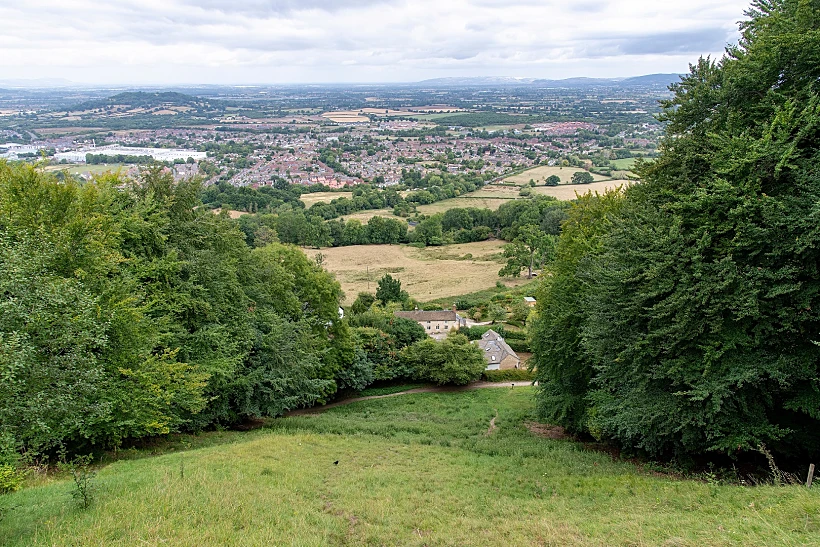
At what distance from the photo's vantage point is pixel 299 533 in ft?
25.4

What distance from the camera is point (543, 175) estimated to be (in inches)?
4326

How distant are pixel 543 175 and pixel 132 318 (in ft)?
351

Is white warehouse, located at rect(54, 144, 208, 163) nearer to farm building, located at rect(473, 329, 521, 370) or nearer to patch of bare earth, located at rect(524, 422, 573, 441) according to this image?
farm building, located at rect(473, 329, 521, 370)

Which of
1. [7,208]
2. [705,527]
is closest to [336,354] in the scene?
[7,208]

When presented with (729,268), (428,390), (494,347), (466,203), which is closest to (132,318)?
(729,268)

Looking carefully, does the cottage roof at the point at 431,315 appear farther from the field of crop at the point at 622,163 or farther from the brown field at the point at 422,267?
the field of crop at the point at 622,163

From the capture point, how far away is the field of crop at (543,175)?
103750 millimetres

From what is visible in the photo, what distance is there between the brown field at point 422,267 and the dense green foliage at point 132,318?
28.2 meters

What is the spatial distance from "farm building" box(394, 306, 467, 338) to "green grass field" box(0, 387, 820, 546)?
2342 cm

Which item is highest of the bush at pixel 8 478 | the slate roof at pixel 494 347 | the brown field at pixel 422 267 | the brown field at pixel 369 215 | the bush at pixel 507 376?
the bush at pixel 8 478

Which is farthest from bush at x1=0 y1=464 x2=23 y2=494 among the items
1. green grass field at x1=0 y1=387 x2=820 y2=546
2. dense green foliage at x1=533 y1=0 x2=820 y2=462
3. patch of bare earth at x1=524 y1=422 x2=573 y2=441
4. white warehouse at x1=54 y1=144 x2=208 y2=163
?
white warehouse at x1=54 y1=144 x2=208 y2=163

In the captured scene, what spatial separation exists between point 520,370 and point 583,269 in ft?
53.2

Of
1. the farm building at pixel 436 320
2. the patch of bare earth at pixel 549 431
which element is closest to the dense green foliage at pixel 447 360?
the patch of bare earth at pixel 549 431

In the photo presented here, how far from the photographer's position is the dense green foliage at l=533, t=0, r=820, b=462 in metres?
9.50
